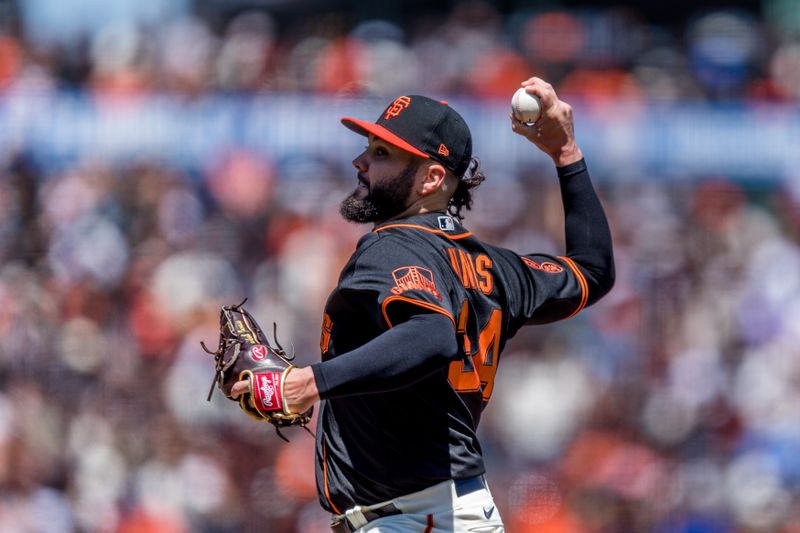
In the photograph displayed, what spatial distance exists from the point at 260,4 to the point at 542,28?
194 cm

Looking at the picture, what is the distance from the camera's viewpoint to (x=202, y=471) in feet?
20.1

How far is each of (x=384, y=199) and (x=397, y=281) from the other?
42cm

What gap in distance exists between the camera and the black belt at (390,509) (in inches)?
107

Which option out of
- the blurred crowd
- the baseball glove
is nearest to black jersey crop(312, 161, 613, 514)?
the baseball glove

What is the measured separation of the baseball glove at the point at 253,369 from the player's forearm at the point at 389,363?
12 cm

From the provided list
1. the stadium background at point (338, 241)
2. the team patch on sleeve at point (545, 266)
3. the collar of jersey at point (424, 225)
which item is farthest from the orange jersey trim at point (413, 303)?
the stadium background at point (338, 241)

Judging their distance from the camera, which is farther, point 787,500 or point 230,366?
point 787,500

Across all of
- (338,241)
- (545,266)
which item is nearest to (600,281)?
(545,266)

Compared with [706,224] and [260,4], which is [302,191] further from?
[706,224]

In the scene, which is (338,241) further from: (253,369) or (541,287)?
(253,369)

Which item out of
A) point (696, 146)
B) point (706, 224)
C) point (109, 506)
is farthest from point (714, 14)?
point (109, 506)

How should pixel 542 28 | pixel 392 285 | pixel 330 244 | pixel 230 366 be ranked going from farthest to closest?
1. pixel 542 28
2. pixel 330 244
3. pixel 230 366
4. pixel 392 285

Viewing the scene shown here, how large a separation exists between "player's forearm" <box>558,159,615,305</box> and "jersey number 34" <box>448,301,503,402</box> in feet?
1.47

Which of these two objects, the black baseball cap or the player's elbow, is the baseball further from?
the player's elbow
